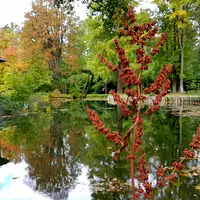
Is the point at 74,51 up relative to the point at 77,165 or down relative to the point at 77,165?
up

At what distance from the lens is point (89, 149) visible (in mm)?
9281

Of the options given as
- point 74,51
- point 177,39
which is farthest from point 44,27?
point 177,39

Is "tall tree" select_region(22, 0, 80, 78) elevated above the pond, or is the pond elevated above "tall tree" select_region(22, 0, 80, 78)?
"tall tree" select_region(22, 0, 80, 78)

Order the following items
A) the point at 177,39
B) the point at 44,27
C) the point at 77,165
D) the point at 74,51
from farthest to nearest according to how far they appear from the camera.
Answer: the point at 74,51 → the point at 44,27 → the point at 177,39 → the point at 77,165

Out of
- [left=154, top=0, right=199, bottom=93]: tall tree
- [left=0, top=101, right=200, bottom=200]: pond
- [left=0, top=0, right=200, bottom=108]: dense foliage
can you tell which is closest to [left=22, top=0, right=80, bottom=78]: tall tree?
[left=0, top=0, right=200, bottom=108]: dense foliage

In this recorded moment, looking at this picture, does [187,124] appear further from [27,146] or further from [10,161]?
[10,161]

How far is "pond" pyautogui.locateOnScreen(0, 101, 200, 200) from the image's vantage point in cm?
570

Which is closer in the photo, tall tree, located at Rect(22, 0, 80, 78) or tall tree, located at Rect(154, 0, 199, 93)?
tall tree, located at Rect(154, 0, 199, 93)

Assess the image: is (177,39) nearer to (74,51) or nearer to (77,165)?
(74,51)

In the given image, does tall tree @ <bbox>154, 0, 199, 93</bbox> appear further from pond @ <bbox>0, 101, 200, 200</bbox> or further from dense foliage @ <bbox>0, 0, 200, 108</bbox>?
pond @ <bbox>0, 101, 200, 200</bbox>

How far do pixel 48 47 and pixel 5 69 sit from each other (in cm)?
1452

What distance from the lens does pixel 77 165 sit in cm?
756

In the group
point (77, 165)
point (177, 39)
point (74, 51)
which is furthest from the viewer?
point (74, 51)

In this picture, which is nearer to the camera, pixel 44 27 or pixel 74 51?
pixel 44 27
